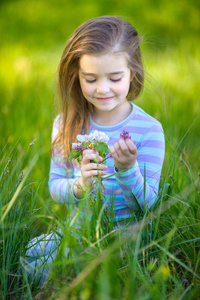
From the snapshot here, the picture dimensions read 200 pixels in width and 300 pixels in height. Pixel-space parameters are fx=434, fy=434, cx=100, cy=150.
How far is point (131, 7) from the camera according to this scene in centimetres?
716

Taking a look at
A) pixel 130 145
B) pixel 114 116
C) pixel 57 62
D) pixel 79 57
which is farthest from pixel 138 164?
pixel 57 62

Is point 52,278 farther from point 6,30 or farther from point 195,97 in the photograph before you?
point 6,30

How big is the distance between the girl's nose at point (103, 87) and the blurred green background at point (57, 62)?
33 cm

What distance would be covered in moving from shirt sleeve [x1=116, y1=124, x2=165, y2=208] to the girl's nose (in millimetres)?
315

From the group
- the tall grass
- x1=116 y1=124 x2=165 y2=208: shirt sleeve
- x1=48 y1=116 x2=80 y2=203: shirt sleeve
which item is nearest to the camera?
the tall grass

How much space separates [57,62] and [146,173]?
337cm

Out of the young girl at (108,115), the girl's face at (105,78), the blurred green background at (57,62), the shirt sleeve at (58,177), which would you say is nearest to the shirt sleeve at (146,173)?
the young girl at (108,115)

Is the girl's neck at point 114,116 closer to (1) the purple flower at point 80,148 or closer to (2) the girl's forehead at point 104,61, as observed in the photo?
(2) the girl's forehead at point 104,61

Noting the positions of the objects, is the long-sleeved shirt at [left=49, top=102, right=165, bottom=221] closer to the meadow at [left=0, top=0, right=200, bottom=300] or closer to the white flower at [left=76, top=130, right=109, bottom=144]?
the meadow at [left=0, top=0, right=200, bottom=300]

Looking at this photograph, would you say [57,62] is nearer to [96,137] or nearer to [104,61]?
[104,61]

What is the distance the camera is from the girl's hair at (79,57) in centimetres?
196

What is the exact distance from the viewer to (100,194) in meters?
1.57

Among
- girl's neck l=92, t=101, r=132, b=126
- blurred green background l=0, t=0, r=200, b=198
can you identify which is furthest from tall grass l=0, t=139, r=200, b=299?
girl's neck l=92, t=101, r=132, b=126

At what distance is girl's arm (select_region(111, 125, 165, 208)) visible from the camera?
5.34 ft
